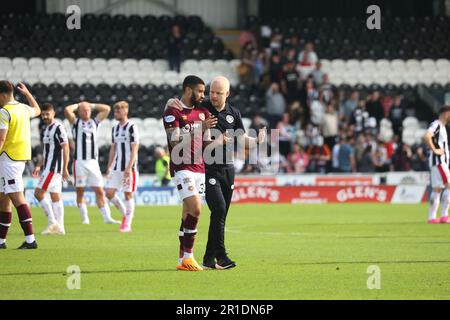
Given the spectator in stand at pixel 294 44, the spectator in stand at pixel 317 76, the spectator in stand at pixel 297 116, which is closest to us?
the spectator in stand at pixel 297 116

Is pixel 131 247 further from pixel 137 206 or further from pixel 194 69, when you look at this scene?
pixel 194 69

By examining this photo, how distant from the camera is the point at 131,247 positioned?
16406 millimetres

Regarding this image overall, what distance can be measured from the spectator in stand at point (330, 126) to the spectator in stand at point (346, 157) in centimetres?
93

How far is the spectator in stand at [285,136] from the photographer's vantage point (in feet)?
113

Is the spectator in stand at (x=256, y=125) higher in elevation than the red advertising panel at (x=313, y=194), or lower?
higher

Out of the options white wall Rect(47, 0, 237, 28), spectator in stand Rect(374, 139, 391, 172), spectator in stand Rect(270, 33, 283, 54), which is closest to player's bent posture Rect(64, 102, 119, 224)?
spectator in stand Rect(374, 139, 391, 172)

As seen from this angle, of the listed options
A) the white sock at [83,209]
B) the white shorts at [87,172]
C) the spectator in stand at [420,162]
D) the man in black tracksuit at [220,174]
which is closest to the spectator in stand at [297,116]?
the spectator in stand at [420,162]

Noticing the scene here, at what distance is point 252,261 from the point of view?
553 inches

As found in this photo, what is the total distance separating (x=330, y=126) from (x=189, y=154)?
895 inches

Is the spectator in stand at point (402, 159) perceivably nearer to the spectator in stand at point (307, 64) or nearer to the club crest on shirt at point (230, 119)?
the spectator in stand at point (307, 64)

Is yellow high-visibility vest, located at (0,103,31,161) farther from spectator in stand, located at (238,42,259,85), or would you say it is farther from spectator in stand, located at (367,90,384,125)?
spectator in stand, located at (238,42,259,85)

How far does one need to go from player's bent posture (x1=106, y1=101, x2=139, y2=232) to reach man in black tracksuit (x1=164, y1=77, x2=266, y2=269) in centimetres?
756

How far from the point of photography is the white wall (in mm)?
41188
